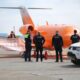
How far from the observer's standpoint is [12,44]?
1332 inches

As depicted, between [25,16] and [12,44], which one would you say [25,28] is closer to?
[12,44]

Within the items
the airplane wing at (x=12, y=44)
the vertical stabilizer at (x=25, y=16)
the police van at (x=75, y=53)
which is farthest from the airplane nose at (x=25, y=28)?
the police van at (x=75, y=53)

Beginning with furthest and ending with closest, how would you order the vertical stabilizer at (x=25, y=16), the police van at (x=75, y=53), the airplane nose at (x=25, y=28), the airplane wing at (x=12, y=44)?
the vertical stabilizer at (x=25, y=16), the airplane nose at (x=25, y=28), the airplane wing at (x=12, y=44), the police van at (x=75, y=53)

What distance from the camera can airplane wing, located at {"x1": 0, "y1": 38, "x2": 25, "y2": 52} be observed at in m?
32.8

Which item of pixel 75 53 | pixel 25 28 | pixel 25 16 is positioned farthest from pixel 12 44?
pixel 75 53

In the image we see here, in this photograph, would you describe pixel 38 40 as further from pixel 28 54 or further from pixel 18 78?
pixel 18 78

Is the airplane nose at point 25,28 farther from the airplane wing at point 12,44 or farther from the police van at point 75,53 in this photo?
the police van at point 75,53

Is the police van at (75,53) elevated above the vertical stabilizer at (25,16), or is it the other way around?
the vertical stabilizer at (25,16)

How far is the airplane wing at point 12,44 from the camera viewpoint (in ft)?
108

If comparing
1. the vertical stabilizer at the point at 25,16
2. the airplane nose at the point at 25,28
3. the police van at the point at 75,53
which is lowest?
the police van at the point at 75,53

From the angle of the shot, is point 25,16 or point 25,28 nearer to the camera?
point 25,28

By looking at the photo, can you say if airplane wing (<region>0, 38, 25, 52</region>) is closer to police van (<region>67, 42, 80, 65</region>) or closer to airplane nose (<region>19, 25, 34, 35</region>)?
airplane nose (<region>19, 25, 34, 35</region>)

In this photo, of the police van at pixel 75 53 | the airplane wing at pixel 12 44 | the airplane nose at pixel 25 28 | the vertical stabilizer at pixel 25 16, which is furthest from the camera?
the vertical stabilizer at pixel 25 16

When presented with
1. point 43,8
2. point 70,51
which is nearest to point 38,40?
point 70,51
